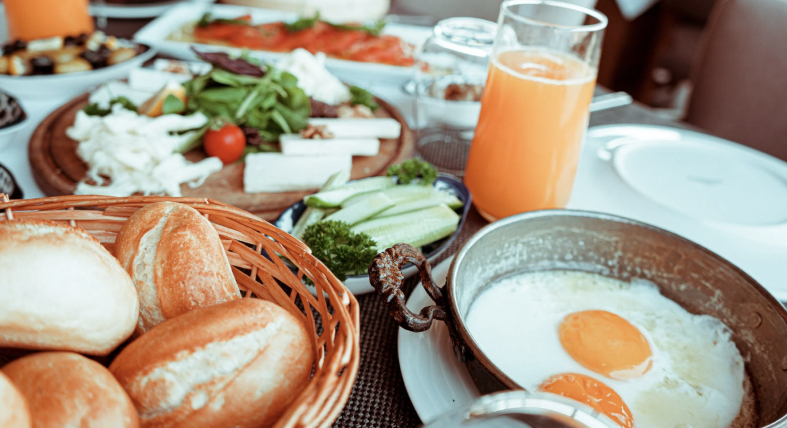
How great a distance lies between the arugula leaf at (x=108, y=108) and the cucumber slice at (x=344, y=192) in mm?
787

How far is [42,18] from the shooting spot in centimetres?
192

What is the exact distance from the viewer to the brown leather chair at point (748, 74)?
6.06 feet

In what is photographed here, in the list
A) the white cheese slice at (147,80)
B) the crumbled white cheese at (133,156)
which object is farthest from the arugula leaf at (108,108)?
the white cheese slice at (147,80)

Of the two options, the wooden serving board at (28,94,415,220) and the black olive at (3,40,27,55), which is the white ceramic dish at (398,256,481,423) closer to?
the wooden serving board at (28,94,415,220)


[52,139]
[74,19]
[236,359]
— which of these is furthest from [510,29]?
[74,19]

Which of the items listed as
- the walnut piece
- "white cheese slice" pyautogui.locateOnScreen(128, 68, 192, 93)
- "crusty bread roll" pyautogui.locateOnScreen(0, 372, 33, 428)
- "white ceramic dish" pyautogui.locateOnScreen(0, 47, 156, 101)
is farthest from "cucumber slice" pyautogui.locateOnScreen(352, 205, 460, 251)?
"white ceramic dish" pyautogui.locateOnScreen(0, 47, 156, 101)

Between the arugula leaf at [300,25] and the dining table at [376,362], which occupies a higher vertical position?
the arugula leaf at [300,25]

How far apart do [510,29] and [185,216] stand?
2.33 ft

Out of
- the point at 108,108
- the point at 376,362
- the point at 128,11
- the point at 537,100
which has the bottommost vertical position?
the point at 376,362

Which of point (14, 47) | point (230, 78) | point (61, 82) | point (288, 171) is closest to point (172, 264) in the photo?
point (288, 171)

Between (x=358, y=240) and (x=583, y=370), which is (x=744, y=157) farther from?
(x=358, y=240)

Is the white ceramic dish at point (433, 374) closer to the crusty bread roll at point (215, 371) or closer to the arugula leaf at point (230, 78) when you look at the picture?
the crusty bread roll at point (215, 371)

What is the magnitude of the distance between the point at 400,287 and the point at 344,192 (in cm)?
44

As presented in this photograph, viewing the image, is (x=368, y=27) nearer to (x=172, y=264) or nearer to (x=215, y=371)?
(x=172, y=264)
